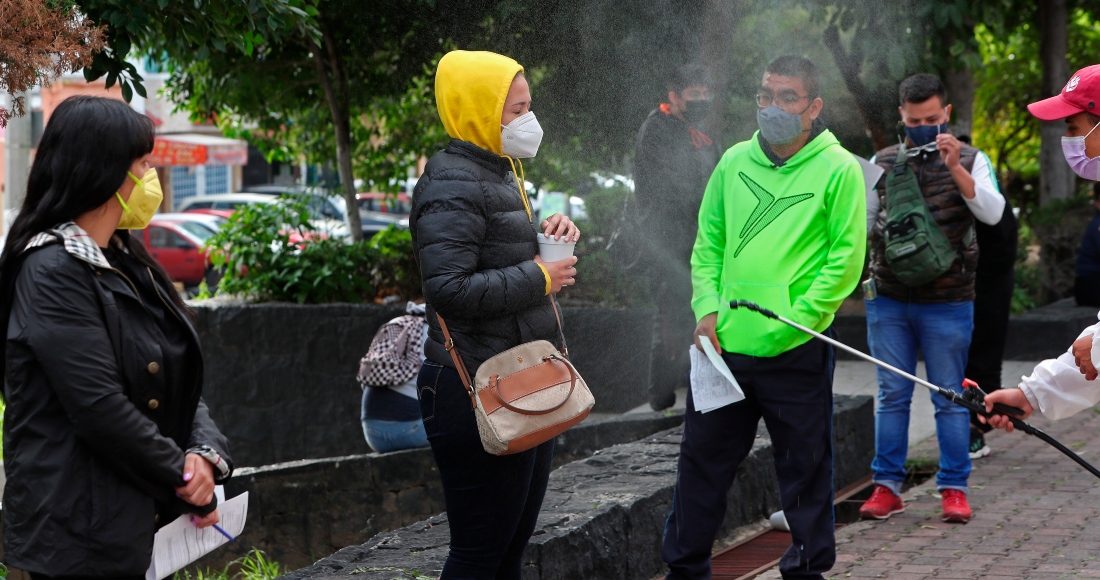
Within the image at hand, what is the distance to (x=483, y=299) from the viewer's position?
3084 millimetres

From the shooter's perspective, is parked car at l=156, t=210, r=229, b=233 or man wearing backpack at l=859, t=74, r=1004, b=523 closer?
man wearing backpack at l=859, t=74, r=1004, b=523

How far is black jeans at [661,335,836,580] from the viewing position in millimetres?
3975

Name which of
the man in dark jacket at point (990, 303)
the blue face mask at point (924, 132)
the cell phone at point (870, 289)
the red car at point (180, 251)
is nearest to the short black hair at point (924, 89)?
the blue face mask at point (924, 132)

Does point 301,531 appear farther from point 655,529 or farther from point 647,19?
point 647,19

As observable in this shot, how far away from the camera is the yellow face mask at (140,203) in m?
2.61

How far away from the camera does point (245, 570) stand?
6000mm

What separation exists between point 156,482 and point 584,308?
6589 millimetres

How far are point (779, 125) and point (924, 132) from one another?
5.53 ft

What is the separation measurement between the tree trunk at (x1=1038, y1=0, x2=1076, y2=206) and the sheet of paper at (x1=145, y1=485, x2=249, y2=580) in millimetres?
11485

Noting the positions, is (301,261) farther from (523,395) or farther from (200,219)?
(200,219)

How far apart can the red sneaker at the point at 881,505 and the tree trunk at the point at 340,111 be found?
5.27 metres

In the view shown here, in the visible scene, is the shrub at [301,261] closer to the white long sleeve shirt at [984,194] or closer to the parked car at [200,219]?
the white long sleeve shirt at [984,194]

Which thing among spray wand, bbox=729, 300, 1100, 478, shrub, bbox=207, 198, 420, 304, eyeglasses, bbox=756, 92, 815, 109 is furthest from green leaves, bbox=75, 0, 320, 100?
shrub, bbox=207, 198, 420, 304

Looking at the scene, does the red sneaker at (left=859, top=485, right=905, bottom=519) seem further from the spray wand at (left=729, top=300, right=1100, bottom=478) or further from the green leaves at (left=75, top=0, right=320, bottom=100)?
the green leaves at (left=75, top=0, right=320, bottom=100)
